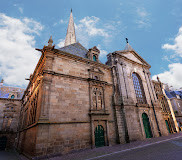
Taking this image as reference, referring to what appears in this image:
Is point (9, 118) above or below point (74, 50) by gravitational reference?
below

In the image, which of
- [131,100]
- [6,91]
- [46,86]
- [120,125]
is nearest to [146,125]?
[131,100]

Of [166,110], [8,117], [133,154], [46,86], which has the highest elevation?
[46,86]

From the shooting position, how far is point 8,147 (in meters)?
22.3

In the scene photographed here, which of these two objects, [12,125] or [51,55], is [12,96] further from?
[51,55]

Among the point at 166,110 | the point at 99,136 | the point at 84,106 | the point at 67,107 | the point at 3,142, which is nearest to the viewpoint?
the point at 67,107

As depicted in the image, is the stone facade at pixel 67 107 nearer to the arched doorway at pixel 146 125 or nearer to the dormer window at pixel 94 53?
the dormer window at pixel 94 53

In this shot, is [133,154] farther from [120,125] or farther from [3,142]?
[3,142]

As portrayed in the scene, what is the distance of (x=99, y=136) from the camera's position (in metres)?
11.4

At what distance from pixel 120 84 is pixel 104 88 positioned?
2.88 metres

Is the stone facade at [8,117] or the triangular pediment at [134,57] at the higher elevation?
the triangular pediment at [134,57]

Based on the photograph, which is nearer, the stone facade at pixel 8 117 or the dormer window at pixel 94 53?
the dormer window at pixel 94 53

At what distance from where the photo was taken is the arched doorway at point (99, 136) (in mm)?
11052

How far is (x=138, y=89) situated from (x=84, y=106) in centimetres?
1091

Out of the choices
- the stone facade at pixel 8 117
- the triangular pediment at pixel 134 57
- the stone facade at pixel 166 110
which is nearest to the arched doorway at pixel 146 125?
the stone facade at pixel 166 110
